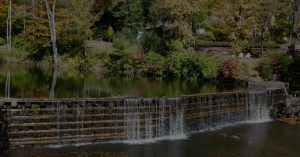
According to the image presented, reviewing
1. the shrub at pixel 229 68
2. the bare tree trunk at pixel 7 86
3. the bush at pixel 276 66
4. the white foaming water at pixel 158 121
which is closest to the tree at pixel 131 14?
the shrub at pixel 229 68

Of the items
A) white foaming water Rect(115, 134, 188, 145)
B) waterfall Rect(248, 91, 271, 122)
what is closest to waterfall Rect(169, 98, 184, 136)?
white foaming water Rect(115, 134, 188, 145)

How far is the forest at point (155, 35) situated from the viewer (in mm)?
46344

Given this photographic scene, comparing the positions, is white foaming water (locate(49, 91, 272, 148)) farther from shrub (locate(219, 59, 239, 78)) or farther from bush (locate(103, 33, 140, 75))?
bush (locate(103, 33, 140, 75))

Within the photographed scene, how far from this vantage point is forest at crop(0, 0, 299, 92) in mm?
46344

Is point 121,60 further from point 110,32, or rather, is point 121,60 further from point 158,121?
point 158,121

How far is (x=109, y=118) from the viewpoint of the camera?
2247 cm

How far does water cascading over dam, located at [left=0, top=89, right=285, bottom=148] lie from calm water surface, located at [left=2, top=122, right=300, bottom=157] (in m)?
0.77

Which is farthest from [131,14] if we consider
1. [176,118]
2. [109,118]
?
[109,118]

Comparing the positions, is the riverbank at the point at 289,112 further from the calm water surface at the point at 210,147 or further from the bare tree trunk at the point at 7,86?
the bare tree trunk at the point at 7,86

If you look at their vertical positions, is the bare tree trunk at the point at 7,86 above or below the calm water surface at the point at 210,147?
above

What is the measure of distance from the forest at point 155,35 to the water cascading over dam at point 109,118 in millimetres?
15137

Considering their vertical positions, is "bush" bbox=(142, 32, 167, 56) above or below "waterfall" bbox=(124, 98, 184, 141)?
above

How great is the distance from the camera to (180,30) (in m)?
50.3

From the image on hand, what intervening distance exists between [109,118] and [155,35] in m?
29.8
